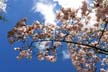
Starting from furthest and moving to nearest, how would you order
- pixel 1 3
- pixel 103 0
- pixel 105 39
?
pixel 105 39 → pixel 1 3 → pixel 103 0

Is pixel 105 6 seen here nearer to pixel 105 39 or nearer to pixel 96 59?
pixel 105 39

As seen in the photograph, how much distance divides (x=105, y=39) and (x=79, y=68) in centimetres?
319

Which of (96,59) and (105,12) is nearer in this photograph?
(105,12)

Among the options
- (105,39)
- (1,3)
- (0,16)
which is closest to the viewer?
(0,16)

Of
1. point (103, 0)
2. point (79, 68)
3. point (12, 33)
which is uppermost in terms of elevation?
point (103, 0)

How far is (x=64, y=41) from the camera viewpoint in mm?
16969

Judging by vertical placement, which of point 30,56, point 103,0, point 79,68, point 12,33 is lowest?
point 79,68

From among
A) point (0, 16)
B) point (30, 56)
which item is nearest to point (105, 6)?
point (0, 16)

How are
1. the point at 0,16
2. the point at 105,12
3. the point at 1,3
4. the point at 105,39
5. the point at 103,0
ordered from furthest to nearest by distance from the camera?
the point at 105,39, the point at 1,3, the point at 0,16, the point at 103,0, the point at 105,12

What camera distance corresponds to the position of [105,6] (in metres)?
11.1

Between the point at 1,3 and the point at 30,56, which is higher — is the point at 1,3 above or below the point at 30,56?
above

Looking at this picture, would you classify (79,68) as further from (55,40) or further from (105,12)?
(105,12)

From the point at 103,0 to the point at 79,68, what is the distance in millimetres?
11071

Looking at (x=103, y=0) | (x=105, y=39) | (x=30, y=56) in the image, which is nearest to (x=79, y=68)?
(x=105, y=39)
